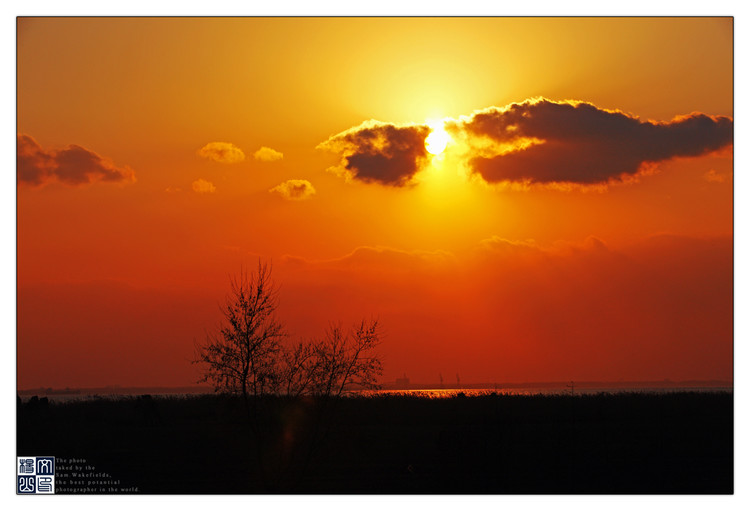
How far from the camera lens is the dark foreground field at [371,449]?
1952cm

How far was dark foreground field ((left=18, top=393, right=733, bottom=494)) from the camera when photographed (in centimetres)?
1952

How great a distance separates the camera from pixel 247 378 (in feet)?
59.2

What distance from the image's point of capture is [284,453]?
19625mm

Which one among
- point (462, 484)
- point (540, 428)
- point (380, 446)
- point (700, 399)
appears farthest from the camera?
point (700, 399)

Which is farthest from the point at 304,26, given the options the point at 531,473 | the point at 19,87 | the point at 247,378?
the point at 531,473

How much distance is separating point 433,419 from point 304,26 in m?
18.2

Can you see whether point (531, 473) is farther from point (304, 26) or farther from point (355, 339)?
point (304, 26)

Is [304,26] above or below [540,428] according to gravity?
above

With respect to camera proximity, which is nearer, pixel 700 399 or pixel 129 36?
pixel 129 36

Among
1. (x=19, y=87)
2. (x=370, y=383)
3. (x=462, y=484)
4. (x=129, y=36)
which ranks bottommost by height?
(x=462, y=484)

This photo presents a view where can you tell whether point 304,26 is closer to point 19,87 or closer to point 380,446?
point 19,87

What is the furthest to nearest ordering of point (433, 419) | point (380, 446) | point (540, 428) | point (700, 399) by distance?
point (700, 399) < point (433, 419) < point (540, 428) < point (380, 446)


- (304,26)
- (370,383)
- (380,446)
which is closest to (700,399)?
(380,446)

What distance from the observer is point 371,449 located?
25.2 meters
